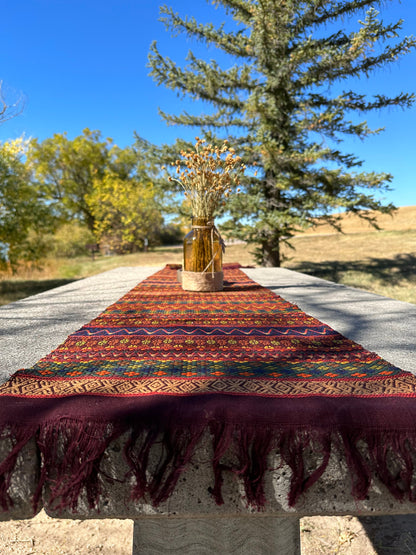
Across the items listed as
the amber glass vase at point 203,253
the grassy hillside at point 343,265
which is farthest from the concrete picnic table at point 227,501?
the grassy hillside at point 343,265

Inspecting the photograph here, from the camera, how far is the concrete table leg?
113cm

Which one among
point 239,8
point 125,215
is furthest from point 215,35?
point 125,215

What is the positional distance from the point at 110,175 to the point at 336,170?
14.4m

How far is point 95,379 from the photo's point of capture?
0.99 m

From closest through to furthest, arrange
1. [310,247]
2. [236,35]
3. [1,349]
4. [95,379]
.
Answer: [95,379], [1,349], [236,35], [310,247]

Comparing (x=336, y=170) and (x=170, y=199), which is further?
(x=170, y=199)

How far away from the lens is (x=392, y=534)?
169 centimetres

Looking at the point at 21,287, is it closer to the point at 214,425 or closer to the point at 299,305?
the point at 299,305

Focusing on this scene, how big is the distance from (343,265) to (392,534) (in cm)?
819

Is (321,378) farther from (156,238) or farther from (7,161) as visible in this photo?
(156,238)

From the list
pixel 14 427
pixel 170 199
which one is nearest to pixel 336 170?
pixel 170 199

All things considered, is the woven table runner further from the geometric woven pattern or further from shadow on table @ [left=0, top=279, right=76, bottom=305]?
shadow on table @ [left=0, top=279, right=76, bottom=305]

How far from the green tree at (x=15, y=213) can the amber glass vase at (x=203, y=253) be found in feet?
20.7

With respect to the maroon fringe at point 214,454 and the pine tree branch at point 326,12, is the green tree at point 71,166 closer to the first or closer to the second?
the pine tree branch at point 326,12
